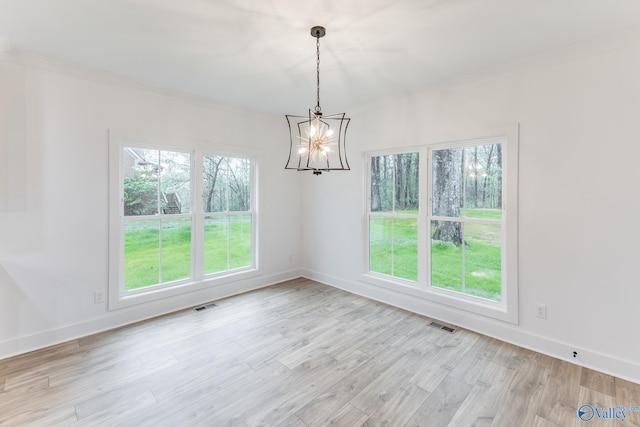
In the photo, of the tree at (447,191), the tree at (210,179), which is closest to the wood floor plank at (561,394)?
the tree at (447,191)

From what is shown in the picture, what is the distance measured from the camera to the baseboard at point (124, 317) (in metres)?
2.63

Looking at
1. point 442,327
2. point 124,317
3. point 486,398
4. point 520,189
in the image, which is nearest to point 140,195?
point 124,317

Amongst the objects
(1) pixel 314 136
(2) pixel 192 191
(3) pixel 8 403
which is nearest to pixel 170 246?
(2) pixel 192 191

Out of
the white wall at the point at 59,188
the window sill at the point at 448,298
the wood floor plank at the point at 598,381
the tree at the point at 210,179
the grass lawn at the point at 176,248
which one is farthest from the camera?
the tree at the point at 210,179

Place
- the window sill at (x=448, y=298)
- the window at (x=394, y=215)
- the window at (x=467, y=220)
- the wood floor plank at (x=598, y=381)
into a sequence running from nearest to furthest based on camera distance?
the wood floor plank at (x=598, y=381), the window sill at (x=448, y=298), the window at (x=467, y=220), the window at (x=394, y=215)

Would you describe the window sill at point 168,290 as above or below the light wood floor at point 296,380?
above

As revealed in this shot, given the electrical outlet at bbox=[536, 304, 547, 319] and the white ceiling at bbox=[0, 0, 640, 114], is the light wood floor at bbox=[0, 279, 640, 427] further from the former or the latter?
the white ceiling at bbox=[0, 0, 640, 114]

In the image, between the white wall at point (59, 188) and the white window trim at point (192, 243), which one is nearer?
the white wall at point (59, 188)

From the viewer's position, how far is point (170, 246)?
11.9 feet

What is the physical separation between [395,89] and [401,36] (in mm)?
1190

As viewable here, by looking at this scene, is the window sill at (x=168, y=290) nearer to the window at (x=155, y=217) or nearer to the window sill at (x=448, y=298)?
the window at (x=155, y=217)

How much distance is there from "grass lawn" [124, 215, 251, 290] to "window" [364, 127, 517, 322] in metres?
1.90

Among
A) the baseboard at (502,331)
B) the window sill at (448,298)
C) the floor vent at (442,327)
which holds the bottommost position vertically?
the floor vent at (442,327)

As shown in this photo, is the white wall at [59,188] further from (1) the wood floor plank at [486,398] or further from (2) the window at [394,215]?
(1) the wood floor plank at [486,398]
